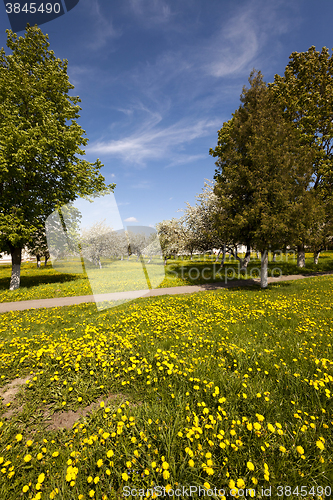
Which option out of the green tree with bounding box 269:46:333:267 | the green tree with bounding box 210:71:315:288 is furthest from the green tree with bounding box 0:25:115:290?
the green tree with bounding box 269:46:333:267

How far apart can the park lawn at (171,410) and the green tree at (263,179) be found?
841 cm

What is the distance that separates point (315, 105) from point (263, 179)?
47.1 ft

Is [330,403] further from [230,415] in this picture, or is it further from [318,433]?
[230,415]

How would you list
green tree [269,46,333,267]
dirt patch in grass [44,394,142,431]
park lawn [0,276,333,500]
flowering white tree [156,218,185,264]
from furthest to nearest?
flowering white tree [156,218,185,264] → green tree [269,46,333,267] → dirt patch in grass [44,394,142,431] → park lawn [0,276,333,500]

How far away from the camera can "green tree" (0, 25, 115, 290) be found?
13648 millimetres

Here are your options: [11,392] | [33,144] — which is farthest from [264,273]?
[33,144]

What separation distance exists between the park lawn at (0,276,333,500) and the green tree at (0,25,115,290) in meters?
11.1

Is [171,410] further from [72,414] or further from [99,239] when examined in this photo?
[99,239]

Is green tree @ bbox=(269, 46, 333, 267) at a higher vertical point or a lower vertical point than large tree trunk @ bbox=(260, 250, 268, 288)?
higher

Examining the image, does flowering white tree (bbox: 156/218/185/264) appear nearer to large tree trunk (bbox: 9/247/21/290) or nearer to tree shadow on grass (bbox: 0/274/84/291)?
tree shadow on grass (bbox: 0/274/84/291)

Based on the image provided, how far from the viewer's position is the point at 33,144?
13.7 meters

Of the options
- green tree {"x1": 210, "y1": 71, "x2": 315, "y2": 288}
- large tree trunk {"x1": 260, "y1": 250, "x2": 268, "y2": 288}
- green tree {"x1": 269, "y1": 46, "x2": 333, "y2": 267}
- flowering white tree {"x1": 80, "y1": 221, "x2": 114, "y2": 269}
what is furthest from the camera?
flowering white tree {"x1": 80, "y1": 221, "x2": 114, "y2": 269}

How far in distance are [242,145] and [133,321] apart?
1526 cm

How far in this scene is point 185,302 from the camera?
10.3 m
